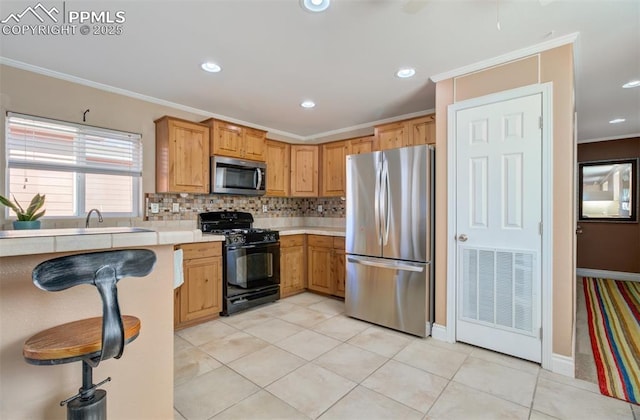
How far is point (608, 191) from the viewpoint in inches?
209

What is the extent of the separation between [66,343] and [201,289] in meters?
2.30

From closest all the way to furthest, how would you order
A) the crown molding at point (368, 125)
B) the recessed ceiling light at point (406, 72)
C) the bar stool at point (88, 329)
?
the bar stool at point (88, 329), the recessed ceiling light at point (406, 72), the crown molding at point (368, 125)

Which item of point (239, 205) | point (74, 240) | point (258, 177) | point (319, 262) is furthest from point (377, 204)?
point (74, 240)

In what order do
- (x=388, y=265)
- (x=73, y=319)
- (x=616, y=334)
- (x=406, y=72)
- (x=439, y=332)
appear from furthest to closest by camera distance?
(x=388, y=265)
(x=616, y=334)
(x=439, y=332)
(x=406, y=72)
(x=73, y=319)

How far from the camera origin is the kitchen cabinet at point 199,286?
3102mm

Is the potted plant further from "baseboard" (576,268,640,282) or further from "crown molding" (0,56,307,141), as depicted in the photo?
"baseboard" (576,268,640,282)

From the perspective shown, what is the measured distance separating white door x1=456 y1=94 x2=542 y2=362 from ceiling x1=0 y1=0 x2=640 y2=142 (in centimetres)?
57

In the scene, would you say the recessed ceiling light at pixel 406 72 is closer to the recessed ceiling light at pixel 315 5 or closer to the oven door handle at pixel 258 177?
the recessed ceiling light at pixel 315 5

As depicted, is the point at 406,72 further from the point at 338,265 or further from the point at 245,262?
the point at 245,262

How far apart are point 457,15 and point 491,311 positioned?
2307 millimetres

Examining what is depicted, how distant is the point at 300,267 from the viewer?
440cm

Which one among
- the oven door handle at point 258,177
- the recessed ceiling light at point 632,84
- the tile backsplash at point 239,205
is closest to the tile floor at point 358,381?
the tile backsplash at point 239,205

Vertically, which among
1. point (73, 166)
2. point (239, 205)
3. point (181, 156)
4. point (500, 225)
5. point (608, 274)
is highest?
point (181, 156)

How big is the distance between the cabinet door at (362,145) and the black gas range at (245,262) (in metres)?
1.67
